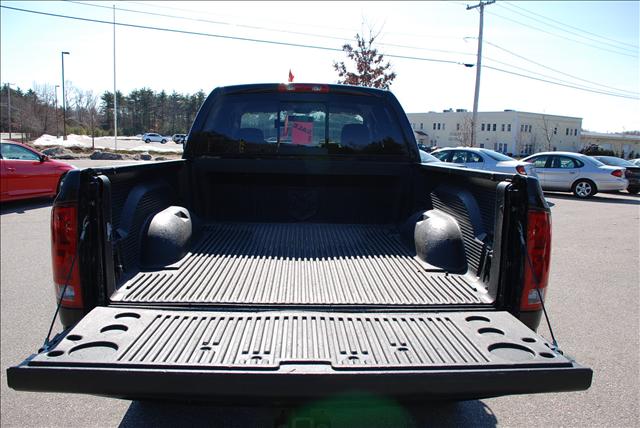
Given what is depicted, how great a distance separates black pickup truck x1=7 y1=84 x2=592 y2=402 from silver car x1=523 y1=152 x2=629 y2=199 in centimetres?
1547

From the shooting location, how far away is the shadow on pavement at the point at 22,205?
11234 millimetres

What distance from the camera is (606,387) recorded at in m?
3.59

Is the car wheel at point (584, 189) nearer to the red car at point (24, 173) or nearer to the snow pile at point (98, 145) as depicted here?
the red car at point (24, 173)

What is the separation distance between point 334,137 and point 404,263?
1.56m

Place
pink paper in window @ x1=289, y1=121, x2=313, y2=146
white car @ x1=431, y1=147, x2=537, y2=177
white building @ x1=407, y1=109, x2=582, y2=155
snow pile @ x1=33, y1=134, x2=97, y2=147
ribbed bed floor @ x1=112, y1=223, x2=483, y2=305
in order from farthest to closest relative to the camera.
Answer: white building @ x1=407, y1=109, x2=582, y2=155 < snow pile @ x1=33, y1=134, x2=97, y2=147 < white car @ x1=431, y1=147, x2=537, y2=177 < pink paper in window @ x1=289, y1=121, x2=313, y2=146 < ribbed bed floor @ x1=112, y1=223, x2=483, y2=305

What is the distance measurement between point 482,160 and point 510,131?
217 feet

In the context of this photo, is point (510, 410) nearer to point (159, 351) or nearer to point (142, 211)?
point (159, 351)

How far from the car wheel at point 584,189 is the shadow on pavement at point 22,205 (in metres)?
17.7

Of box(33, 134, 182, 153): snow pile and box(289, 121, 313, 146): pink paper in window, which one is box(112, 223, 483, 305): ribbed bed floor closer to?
box(289, 121, 313, 146): pink paper in window

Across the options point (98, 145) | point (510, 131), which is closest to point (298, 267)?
point (98, 145)

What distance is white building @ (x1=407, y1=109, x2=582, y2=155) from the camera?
75.6 m

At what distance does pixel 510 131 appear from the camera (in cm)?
7644

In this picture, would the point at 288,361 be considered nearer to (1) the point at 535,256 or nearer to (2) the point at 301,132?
(1) the point at 535,256

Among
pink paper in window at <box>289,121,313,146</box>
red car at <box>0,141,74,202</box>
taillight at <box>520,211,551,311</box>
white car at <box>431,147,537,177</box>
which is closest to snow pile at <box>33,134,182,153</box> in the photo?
red car at <box>0,141,74,202</box>
